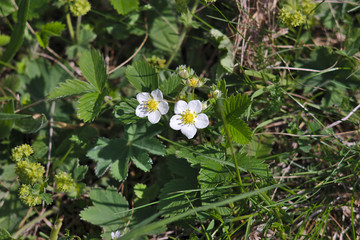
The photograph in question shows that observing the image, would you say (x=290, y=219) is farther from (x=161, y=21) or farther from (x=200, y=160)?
(x=161, y=21)

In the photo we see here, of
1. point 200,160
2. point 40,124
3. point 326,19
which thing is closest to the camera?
point 200,160

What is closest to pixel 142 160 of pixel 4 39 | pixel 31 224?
pixel 31 224

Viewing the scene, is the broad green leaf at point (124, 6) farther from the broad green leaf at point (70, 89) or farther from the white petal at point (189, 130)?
the white petal at point (189, 130)

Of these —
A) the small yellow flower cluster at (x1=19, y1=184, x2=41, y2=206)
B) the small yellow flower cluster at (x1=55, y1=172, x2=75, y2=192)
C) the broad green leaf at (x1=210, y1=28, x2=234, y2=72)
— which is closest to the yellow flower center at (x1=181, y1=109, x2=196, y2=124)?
the broad green leaf at (x1=210, y1=28, x2=234, y2=72)

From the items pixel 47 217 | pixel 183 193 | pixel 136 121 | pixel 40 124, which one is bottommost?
pixel 47 217

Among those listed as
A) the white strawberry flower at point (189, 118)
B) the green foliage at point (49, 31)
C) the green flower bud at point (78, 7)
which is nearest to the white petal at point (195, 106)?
the white strawberry flower at point (189, 118)

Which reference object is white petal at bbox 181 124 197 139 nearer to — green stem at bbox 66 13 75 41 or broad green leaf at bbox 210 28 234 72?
broad green leaf at bbox 210 28 234 72

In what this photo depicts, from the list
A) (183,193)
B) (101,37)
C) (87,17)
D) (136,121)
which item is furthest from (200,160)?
(87,17)

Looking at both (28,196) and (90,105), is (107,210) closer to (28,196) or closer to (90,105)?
(28,196)
